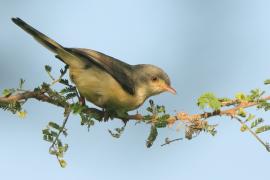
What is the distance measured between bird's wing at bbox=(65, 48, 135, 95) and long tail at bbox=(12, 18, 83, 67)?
6 centimetres

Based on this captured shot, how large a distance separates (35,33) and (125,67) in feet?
5.77

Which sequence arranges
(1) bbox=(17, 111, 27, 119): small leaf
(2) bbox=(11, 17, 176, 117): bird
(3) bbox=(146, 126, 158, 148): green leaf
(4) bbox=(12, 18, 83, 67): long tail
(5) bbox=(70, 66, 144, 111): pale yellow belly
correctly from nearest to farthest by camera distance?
1. (1) bbox=(17, 111, 27, 119): small leaf
2. (3) bbox=(146, 126, 158, 148): green leaf
3. (4) bbox=(12, 18, 83, 67): long tail
4. (2) bbox=(11, 17, 176, 117): bird
5. (5) bbox=(70, 66, 144, 111): pale yellow belly

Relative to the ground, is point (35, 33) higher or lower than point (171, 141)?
higher

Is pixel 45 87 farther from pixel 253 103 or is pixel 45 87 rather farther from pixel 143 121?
pixel 253 103

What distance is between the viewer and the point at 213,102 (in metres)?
3.10

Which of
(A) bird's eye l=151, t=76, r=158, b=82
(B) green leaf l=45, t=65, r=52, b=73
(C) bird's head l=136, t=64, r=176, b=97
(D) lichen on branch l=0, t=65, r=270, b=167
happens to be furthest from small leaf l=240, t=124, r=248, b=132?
(A) bird's eye l=151, t=76, r=158, b=82

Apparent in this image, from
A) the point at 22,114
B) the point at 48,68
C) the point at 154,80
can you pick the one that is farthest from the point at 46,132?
the point at 154,80

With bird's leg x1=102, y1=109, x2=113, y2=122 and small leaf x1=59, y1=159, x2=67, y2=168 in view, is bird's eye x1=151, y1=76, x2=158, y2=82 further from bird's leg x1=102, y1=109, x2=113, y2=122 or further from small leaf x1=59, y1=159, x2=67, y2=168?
small leaf x1=59, y1=159, x2=67, y2=168

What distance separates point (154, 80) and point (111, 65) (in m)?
0.98

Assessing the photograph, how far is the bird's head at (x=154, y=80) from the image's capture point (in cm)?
582

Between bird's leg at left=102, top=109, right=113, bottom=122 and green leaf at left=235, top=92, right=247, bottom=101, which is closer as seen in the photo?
green leaf at left=235, top=92, right=247, bottom=101

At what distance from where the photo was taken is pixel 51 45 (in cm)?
441

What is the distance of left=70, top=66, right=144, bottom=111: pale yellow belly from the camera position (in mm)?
4762

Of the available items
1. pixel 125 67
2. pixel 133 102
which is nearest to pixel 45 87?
pixel 133 102
